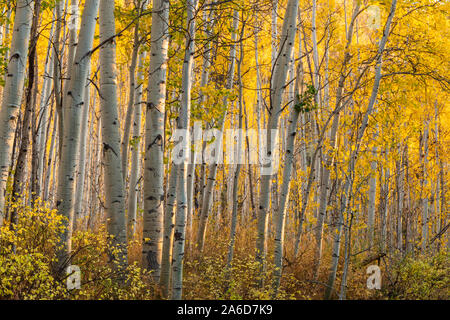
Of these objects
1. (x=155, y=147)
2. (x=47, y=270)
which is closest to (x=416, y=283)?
(x=155, y=147)

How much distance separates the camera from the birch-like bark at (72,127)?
15.5ft

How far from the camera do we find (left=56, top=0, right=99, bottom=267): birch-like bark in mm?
4723

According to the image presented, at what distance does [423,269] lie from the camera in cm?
707

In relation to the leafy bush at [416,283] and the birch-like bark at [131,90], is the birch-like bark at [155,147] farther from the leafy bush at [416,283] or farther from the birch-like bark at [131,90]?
the leafy bush at [416,283]

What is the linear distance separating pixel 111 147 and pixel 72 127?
2.59 feet

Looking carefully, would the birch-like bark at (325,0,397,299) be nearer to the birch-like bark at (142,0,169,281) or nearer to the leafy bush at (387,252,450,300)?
the leafy bush at (387,252,450,300)

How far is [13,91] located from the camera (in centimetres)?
447

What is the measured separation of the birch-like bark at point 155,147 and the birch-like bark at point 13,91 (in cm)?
151

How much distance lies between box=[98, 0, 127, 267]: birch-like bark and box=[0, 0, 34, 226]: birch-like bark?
1.02 m

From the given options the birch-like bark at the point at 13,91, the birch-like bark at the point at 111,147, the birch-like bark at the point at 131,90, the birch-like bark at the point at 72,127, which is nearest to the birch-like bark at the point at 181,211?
the birch-like bark at the point at 111,147

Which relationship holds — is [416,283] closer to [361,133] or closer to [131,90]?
[361,133]

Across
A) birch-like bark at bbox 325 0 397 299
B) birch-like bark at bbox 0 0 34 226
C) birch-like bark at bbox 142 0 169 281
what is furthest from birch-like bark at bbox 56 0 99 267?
birch-like bark at bbox 325 0 397 299
